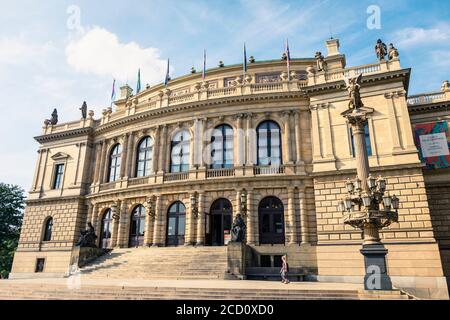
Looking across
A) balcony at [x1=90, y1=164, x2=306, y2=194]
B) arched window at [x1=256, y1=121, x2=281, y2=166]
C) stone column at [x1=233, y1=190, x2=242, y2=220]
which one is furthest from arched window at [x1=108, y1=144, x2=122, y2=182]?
arched window at [x1=256, y1=121, x2=281, y2=166]

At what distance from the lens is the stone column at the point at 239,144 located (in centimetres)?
2561

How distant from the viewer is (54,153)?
34.2 metres

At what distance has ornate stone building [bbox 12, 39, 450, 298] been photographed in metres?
20.8

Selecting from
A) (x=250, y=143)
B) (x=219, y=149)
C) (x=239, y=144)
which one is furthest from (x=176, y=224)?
(x=250, y=143)

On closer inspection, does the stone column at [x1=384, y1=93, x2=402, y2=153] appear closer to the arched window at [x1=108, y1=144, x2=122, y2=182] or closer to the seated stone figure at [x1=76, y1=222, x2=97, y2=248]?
the seated stone figure at [x1=76, y1=222, x2=97, y2=248]

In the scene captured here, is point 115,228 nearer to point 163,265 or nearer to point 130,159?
point 130,159

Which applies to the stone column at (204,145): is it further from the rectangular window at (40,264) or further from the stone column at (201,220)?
the rectangular window at (40,264)

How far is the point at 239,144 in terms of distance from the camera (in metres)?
26.1

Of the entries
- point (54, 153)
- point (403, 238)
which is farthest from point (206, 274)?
point (54, 153)

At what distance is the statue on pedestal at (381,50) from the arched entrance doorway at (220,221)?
16.2 metres

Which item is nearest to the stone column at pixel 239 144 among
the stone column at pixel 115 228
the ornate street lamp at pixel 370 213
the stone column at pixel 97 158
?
the stone column at pixel 115 228

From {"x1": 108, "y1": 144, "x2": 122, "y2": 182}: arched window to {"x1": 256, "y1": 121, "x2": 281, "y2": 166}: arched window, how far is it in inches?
564
